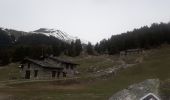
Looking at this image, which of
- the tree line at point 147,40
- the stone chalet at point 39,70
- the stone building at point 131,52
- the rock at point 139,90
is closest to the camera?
the rock at point 139,90

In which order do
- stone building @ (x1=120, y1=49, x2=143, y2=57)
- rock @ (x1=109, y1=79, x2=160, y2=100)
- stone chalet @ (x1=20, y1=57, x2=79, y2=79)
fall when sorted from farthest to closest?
stone building @ (x1=120, y1=49, x2=143, y2=57), stone chalet @ (x1=20, y1=57, x2=79, y2=79), rock @ (x1=109, y1=79, x2=160, y2=100)

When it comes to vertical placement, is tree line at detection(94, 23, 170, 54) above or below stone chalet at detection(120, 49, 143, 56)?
above

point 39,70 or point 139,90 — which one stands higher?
point 39,70

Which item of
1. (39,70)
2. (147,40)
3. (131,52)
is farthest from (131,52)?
(39,70)

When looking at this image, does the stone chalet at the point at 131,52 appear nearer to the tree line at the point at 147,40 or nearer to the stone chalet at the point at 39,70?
the tree line at the point at 147,40

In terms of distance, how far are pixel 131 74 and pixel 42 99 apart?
52.5m

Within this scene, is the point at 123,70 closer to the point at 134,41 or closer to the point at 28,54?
the point at 28,54

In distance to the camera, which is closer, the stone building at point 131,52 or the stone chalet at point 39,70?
the stone chalet at point 39,70

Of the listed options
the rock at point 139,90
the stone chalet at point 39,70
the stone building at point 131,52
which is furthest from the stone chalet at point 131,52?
the rock at point 139,90

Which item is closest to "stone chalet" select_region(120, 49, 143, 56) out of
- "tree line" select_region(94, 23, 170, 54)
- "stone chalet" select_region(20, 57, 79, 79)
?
"tree line" select_region(94, 23, 170, 54)

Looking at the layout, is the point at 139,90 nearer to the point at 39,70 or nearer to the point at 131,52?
the point at 39,70

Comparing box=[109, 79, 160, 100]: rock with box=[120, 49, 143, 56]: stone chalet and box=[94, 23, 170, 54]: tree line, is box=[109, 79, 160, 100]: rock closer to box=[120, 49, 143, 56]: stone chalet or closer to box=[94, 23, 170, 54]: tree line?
box=[120, 49, 143, 56]: stone chalet

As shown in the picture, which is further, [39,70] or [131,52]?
[131,52]

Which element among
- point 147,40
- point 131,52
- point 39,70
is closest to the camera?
point 39,70
